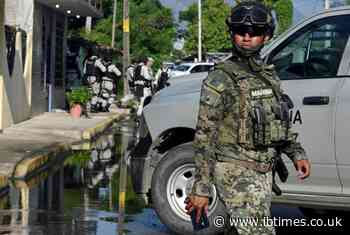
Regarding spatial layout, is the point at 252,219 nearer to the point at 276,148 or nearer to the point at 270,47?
the point at 276,148

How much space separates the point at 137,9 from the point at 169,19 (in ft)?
6.94

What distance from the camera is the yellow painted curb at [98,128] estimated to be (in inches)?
699

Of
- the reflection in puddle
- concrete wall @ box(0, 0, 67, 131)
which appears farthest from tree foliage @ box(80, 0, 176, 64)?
the reflection in puddle

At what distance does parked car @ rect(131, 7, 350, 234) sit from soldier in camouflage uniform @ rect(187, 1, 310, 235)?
2.24 meters

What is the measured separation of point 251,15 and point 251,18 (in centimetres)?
2

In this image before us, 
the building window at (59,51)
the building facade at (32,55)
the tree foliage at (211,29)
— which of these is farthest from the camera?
the tree foliage at (211,29)

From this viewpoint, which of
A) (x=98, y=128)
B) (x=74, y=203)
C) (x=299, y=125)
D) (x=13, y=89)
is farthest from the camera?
(x=98, y=128)

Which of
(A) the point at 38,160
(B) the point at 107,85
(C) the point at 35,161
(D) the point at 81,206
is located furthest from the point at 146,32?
(D) the point at 81,206

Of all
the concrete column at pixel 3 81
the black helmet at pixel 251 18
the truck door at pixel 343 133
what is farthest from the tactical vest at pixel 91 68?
the black helmet at pixel 251 18

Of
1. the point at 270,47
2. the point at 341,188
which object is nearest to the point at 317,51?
the point at 270,47

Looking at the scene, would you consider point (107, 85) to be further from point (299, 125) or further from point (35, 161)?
point (299, 125)

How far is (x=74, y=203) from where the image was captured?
32.1ft

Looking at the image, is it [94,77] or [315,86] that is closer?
[315,86]

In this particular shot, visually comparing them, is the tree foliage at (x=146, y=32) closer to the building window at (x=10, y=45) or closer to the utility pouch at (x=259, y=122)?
the building window at (x=10, y=45)
